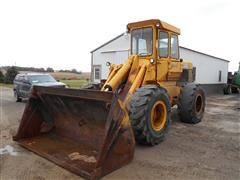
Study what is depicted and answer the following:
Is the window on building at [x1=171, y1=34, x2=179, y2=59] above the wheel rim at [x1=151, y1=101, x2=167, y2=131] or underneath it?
above

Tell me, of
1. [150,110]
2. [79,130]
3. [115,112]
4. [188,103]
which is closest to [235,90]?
[188,103]

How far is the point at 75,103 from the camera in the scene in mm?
4273

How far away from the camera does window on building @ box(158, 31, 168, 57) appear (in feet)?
18.7

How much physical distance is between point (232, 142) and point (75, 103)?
11.5 ft

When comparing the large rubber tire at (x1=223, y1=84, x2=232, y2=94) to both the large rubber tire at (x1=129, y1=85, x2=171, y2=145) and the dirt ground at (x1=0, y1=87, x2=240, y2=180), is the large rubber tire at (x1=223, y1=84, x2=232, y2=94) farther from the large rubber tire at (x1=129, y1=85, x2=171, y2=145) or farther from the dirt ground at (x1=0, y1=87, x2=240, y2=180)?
the large rubber tire at (x1=129, y1=85, x2=171, y2=145)

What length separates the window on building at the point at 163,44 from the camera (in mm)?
5703

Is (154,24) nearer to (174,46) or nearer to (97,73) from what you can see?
(174,46)

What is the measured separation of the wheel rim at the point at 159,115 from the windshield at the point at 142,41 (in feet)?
4.81

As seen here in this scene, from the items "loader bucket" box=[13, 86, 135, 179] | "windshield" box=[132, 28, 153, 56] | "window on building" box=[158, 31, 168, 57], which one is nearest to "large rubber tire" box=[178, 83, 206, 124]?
"window on building" box=[158, 31, 168, 57]

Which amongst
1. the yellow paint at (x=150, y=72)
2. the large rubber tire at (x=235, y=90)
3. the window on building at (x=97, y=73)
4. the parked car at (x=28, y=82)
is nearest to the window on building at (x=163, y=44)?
the yellow paint at (x=150, y=72)

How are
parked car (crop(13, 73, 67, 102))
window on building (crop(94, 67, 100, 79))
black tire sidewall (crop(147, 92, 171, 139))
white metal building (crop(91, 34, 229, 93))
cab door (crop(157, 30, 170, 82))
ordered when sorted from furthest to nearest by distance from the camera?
window on building (crop(94, 67, 100, 79)), white metal building (crop(91, 34, 229, 93)), parked car (crop(13, 73, 67, 102)), cab door (crop(157, 30, 170, 82)), black tire sidewall (crop(147, 92, 171, 139))

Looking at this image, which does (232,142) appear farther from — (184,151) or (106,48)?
(106,48)

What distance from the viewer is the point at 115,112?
3.37 m

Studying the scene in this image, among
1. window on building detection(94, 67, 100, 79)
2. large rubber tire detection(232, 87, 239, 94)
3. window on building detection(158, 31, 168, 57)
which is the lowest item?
large rubber tire detection(232, 87, 239, 94)
